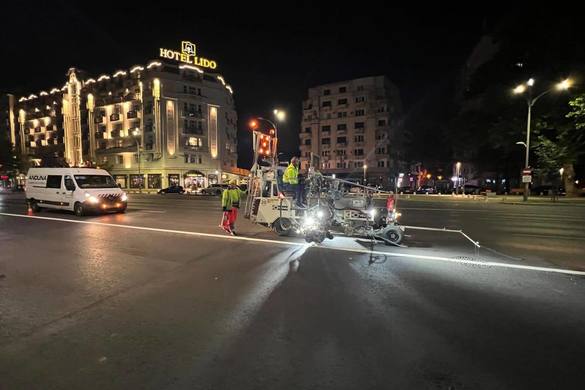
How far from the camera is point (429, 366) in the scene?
3459 millimetres

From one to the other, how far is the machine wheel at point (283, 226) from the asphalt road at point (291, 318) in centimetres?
196

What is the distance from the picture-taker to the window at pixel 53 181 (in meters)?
16.6

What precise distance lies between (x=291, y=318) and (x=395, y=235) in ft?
18.6

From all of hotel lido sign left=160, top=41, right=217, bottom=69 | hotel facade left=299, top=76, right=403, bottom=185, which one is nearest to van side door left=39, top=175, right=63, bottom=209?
hotel lido sign left=160, top=41, right=217, bottom=69

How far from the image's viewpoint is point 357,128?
7512 centimetres

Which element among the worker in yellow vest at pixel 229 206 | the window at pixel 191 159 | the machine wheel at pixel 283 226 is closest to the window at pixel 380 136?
the window at pixel 191 159

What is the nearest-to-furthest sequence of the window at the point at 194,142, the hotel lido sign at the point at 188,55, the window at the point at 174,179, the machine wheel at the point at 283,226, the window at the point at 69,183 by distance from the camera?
the machine wheel at the point at 283,226 → the window at the point at 69,183 → the hotel lido sign at the point at 188,55 → the window at the point at 174,179 → the window at the point at 194,142

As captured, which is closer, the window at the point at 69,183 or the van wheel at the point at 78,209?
the van wheel at the point at 78,209

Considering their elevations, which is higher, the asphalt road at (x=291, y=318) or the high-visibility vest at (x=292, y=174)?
the high-visibility vest at (x=292, y=174)

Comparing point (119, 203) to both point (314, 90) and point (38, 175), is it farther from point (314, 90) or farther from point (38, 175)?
point (314, 90)

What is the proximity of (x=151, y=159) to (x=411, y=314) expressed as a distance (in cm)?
6070

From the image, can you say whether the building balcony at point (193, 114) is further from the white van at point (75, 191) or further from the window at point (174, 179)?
the white van at point (75, 191)

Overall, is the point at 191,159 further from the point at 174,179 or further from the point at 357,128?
the point at 357,128

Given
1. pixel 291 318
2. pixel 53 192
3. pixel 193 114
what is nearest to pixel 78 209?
pixel 53 192
